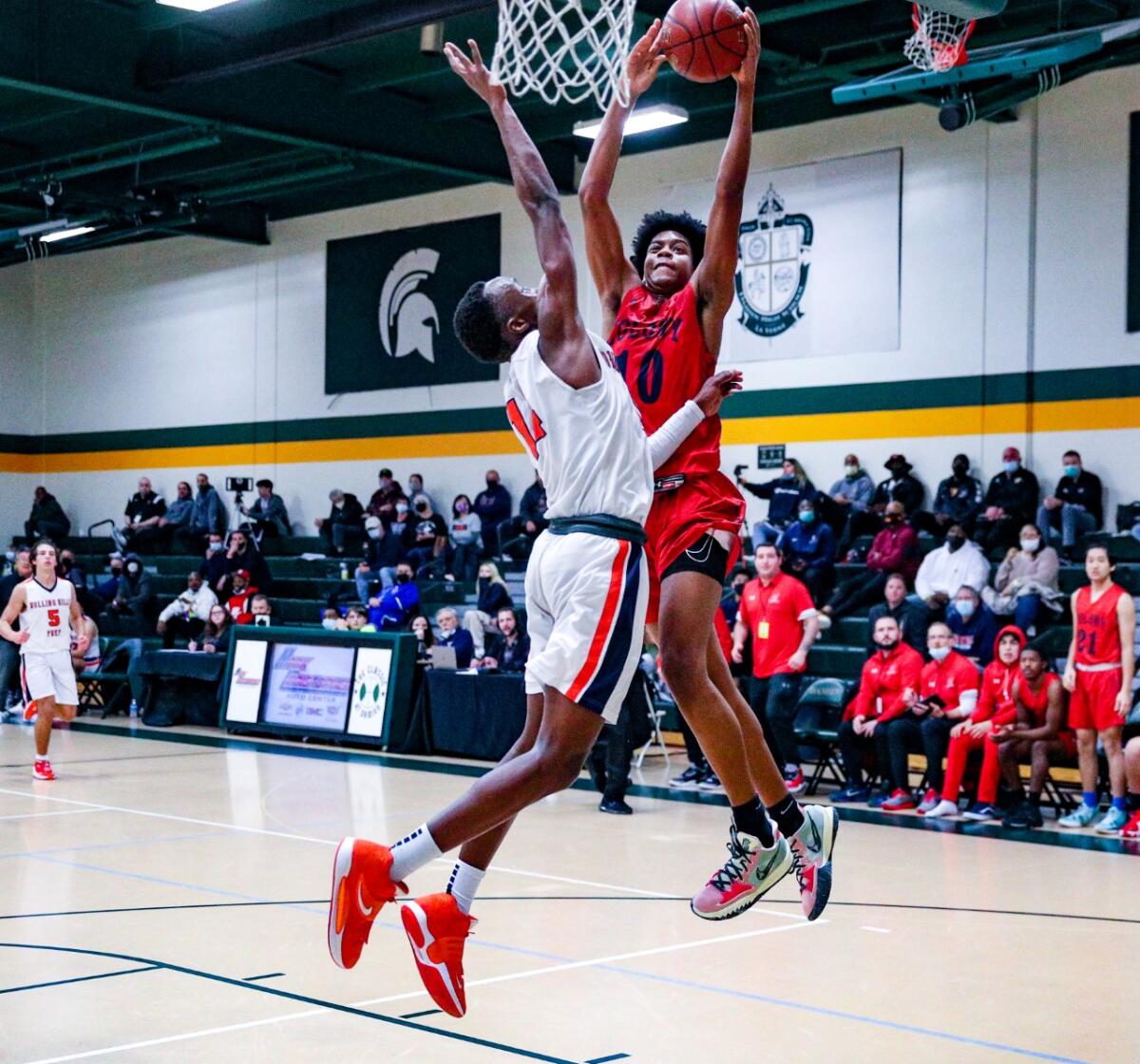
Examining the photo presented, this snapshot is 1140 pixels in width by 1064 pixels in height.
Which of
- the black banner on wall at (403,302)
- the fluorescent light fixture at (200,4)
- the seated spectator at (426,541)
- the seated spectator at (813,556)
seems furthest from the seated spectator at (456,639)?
the black banner on wall at (403,302)

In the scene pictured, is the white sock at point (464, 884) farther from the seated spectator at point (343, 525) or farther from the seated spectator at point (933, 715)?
the seated spectator at point (343, 525)

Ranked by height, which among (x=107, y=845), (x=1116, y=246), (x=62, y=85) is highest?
(x=62, y=85)

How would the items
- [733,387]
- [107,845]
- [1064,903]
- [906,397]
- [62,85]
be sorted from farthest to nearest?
1. [906,397]
2. [62,85]
3. [107,845]
4. [1064,903]
5. [733,387]

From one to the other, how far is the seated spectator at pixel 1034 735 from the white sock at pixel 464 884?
7.05 m

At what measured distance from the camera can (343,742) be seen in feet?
52.0

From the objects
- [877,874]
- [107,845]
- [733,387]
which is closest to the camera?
[733,387]

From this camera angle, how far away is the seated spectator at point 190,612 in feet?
62.4

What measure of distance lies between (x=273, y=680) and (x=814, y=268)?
7.82 meters

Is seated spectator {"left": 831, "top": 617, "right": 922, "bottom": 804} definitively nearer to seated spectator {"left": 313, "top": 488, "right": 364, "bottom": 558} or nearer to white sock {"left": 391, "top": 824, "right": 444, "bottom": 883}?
white sock {"left": 391, "top": 824, "right": 444, "bottom": 883}

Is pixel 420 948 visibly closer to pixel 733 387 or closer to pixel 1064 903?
pixel 733 387

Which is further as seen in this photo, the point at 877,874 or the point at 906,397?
the point at 906,397

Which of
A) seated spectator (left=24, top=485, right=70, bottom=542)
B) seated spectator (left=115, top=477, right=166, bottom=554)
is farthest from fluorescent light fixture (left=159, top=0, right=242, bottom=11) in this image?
seated spectator (left=24, top=485, right=70, bottom=542)

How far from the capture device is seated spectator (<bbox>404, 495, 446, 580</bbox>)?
1939cm

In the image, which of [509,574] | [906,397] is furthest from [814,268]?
[509,574]
